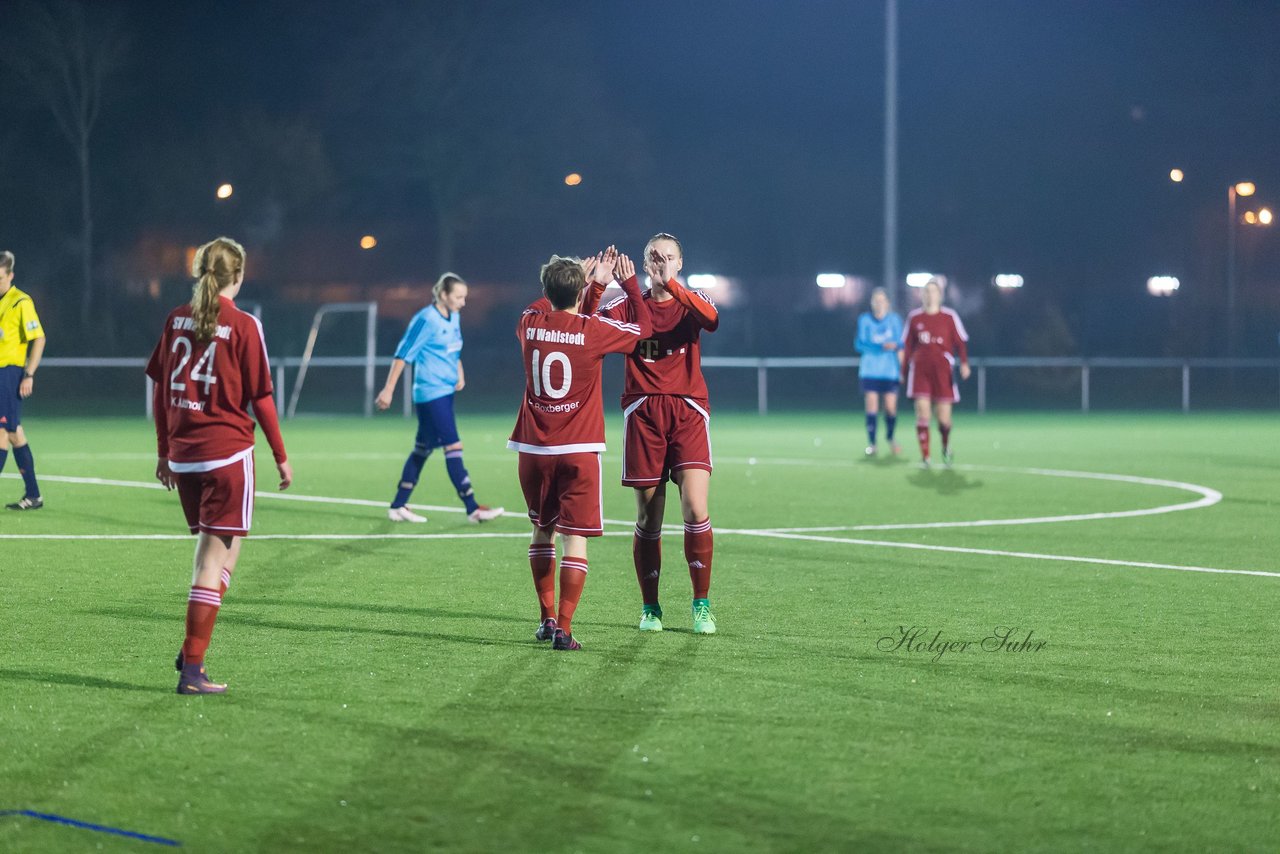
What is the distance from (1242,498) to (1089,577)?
6.03 metres

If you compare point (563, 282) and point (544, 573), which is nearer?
point (563, 282)

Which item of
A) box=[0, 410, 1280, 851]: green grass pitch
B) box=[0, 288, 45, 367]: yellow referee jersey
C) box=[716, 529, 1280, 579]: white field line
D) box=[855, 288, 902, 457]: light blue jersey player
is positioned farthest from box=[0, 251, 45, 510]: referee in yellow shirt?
box=[855, 288, 902, 457]: light blue jersey player

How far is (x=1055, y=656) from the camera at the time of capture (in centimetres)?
696

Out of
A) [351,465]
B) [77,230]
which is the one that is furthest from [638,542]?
[77,230]

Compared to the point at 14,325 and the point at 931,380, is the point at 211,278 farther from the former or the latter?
the point at 931,380

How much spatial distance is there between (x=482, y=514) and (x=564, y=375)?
5.72 m

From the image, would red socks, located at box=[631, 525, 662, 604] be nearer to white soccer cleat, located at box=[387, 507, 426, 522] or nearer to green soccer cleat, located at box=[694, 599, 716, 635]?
green soccer cleat, located at box=[694, 599, 716, 635]

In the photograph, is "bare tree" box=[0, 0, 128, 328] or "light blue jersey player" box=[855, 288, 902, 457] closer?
"light blue jersey player" box=[855, 288, 902, 457]

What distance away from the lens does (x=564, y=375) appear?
708 centimetres

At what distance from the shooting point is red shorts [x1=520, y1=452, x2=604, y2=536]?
7121mm

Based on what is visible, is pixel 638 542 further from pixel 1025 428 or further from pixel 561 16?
pixel 561 16

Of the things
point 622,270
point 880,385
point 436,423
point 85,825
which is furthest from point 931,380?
point 85,825

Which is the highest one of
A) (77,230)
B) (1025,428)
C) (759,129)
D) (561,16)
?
(561,16)

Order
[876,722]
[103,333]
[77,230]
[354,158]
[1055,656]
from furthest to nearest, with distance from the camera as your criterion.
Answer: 1. [354,158]
2. [77,230]
3. [103,333]
4. [1055,656]
5. [876,722]
